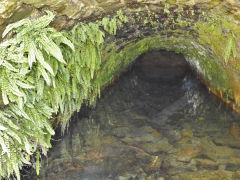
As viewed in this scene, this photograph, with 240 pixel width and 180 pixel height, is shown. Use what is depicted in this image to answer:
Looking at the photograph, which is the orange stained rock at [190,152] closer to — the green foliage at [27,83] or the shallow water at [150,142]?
the shallow water at [150,142]

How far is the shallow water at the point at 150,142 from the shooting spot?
483cm

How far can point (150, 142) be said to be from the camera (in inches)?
238

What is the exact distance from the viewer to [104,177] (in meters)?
4.72

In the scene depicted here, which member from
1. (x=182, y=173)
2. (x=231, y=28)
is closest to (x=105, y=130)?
(x=182, y=173)

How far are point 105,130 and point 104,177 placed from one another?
2.08 meters

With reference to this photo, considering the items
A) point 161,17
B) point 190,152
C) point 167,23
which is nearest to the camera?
point 190,152

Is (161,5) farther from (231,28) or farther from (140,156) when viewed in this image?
(140,156)

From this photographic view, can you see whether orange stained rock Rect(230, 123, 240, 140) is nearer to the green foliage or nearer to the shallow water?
the shallow water

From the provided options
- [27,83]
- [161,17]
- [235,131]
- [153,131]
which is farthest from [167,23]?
[27,83]

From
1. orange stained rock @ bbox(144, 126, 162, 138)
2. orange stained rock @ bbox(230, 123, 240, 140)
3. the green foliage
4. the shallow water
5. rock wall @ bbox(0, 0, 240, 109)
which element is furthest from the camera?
orange stained rock @ bbox(144, 126, 162, 138)

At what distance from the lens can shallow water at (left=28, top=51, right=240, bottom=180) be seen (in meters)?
4.83

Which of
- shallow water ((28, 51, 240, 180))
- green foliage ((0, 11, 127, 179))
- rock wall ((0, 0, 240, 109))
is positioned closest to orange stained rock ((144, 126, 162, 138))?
shallow water ((28, 51, 240, 180))

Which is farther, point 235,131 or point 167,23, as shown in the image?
point 235,131

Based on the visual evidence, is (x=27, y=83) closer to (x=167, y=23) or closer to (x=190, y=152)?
(x=190, y=152)
